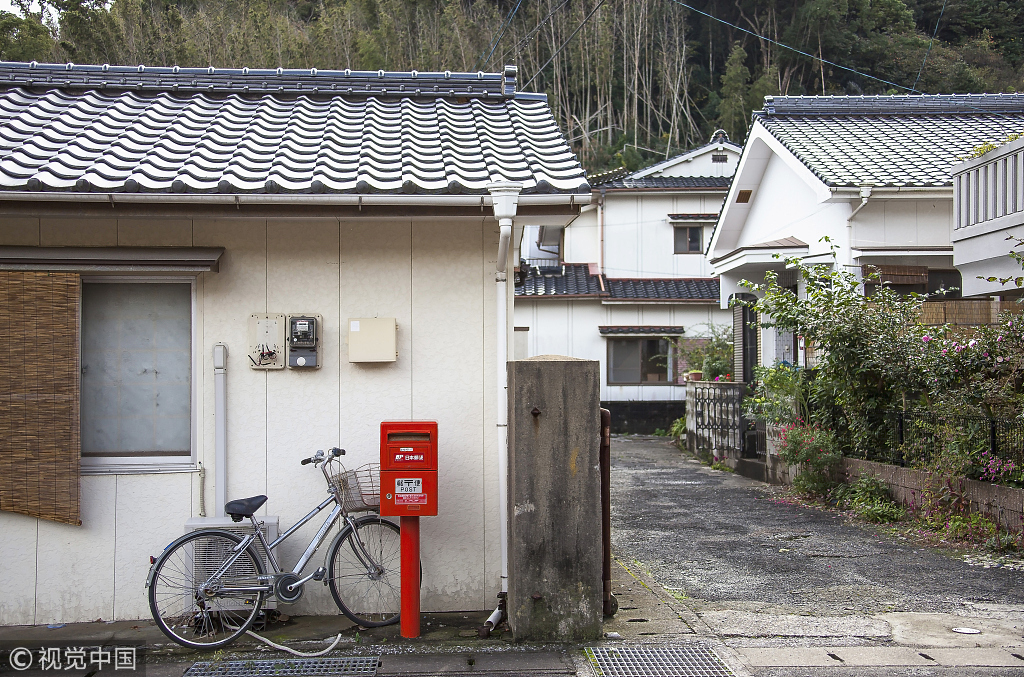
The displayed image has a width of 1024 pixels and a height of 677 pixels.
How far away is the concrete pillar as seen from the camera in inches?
187

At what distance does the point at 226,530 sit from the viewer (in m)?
4.92

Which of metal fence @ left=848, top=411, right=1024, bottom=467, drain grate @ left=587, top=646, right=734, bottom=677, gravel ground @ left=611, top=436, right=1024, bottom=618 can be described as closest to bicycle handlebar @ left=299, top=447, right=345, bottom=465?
drain grate @ left=587, top=646, right=734, bottom=677

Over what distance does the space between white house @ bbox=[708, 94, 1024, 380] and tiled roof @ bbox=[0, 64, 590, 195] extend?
6.26m

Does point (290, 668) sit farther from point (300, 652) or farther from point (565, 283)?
point (565, 283)

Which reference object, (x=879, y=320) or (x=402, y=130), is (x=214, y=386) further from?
(x=879, y=320)

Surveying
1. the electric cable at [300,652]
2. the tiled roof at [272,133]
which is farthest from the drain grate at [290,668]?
the tiled roof at [272,133]

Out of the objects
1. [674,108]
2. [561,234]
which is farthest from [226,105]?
[674,108]

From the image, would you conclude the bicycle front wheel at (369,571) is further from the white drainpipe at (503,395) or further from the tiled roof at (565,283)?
the tiled roof at (565,283)

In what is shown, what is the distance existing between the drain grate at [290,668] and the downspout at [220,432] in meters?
1.04

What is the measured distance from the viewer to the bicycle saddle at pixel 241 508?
479 cm

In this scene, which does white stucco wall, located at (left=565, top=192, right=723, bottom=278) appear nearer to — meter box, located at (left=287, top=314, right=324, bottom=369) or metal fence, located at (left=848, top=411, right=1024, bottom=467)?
metal fence, located at (left=848, top=411, right=1024, bottom=467)

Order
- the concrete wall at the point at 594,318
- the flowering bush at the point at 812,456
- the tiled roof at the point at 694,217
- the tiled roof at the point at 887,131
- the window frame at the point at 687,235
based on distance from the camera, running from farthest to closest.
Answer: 1. the window frame at the point at 687,235
2. the tiled roof at the point at 694,217
3. the concrete wall at the point at 594,318
4. the tiled roof at the point at 887,131
5. the flowering bush at the point at 812,456

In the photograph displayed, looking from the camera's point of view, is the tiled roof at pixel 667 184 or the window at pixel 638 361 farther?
the tiled roof at pixel 667 184

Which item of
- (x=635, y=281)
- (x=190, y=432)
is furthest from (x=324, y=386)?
(x=635, y=281)
